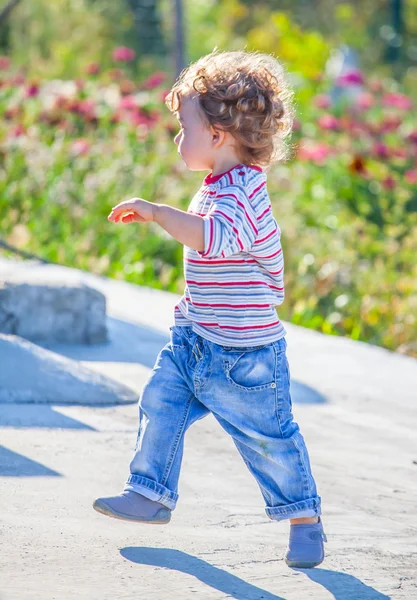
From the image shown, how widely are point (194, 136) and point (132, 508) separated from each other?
3.18 ft

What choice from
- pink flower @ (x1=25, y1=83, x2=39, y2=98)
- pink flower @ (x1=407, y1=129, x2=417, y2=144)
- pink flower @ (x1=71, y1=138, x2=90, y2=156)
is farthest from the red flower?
pink flower @ (x1=25, y1=83, x2=39, y2=98)

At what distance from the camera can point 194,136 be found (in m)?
2.93

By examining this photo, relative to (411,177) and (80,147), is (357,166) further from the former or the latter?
(80,147)

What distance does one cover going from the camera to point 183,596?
8.61 feet

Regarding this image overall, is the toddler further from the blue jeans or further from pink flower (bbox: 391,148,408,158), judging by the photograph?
pink flower (bbox: 391,148,408,158)

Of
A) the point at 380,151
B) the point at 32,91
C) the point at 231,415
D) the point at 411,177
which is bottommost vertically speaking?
the point at 231,415

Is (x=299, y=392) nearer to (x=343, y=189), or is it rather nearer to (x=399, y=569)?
(x=399, y=569)

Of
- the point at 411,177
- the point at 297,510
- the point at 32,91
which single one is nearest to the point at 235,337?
the point at 297,510

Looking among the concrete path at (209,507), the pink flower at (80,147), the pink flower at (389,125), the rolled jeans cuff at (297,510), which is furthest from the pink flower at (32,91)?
the rolled jeans cuff at (297,510)

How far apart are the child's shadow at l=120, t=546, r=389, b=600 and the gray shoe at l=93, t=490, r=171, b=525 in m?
0.08

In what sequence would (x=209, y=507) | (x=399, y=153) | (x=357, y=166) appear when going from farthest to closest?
(x=399, y=153) → (x=357, y=166) → (x=209, y=507)

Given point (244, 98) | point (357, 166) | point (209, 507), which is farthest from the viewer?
point (357, 166)

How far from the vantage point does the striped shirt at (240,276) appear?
287 cm

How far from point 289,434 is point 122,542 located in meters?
0.52
